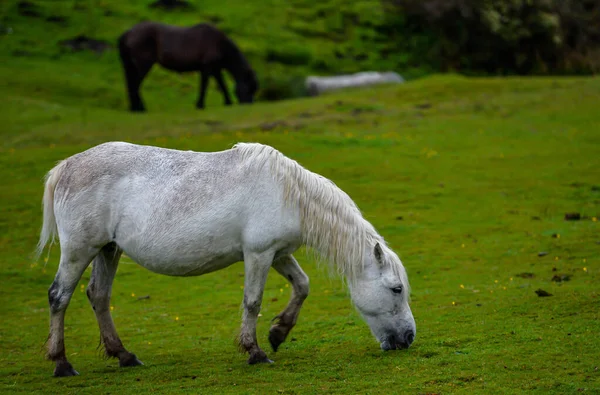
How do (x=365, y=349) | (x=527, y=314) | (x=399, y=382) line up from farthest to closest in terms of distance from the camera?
(x=527, y=314) < (x=365, y=349) < (x=399, y=382)

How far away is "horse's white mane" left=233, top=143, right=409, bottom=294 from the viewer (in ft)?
25.0

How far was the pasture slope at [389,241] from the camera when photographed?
7.26 metres

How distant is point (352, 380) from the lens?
268 inches

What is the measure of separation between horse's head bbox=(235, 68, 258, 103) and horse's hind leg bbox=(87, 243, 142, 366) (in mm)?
19651

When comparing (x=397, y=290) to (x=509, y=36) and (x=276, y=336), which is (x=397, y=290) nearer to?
(x=276, y=336)

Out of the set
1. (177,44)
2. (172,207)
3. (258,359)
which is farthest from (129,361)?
(177,44)

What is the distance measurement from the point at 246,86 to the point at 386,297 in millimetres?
20867

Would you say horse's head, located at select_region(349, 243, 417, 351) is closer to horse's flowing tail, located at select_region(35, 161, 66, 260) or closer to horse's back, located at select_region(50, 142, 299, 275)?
horse's back, located at select_region(50, 142, 299, 275)

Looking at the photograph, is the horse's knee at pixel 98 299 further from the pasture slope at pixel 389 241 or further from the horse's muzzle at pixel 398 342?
the horse's muzzle at pixel 398 342

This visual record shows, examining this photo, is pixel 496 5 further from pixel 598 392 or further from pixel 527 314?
pixel 598 392

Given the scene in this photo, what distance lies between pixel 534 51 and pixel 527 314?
27.1 m

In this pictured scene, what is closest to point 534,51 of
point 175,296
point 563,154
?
point 563,154

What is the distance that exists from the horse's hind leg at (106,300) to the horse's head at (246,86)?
19651 mm

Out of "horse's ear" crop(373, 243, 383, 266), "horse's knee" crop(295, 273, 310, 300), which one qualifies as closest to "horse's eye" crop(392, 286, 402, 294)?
"horse's ear" crop(373, 243, 383, 266)
